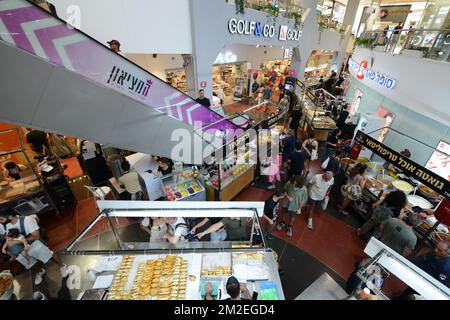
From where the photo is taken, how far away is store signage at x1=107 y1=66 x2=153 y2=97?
357 centimetres

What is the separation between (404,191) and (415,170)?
2.46m

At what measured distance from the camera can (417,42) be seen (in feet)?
24.2

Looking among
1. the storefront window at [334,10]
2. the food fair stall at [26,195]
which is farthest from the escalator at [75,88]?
the storefront window at [334,10]

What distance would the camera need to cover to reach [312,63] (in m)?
24.4

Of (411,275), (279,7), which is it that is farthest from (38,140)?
(279,7)

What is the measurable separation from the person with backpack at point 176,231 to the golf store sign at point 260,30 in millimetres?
7959

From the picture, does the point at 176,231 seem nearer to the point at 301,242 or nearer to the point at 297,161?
the point at 301,242

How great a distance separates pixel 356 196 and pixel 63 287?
721 cm

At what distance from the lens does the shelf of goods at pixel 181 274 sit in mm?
2895

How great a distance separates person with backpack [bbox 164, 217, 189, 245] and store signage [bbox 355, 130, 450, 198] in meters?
4.35

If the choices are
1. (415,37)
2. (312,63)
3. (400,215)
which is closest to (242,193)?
(400,215)

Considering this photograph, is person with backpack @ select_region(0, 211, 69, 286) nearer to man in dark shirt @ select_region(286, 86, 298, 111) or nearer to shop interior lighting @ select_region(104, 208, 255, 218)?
shop interior lighting @ select_region(104, 208, 255, 218)

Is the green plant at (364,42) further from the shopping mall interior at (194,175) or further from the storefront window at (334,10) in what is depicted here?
the storefront window at (334,10)

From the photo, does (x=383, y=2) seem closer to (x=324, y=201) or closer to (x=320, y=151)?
(x=320, y=151)
